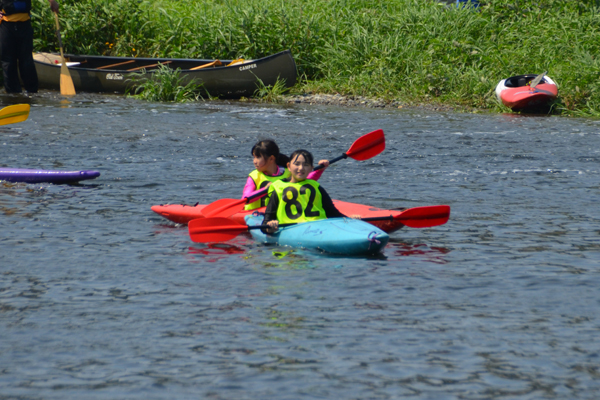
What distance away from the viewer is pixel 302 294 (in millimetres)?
4484

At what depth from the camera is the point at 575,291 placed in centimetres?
455

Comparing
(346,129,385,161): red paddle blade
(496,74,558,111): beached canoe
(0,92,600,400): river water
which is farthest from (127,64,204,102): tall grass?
(346,129,385,161): red paddle blade

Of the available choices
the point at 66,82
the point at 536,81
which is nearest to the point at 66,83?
the point at 66,82

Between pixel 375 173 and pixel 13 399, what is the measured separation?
599cm

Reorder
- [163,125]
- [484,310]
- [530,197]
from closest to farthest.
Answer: [484,310] < [530,197] < [163,125]

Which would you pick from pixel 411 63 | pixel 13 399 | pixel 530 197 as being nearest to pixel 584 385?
pixel 13 399

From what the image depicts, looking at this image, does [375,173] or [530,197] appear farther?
[375,173]

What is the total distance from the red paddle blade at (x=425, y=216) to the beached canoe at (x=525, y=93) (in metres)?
8.49

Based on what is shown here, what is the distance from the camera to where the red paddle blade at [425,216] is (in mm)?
5695

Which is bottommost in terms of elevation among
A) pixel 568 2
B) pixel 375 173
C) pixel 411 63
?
pixel 375 173

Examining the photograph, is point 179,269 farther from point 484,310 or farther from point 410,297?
point 484,310

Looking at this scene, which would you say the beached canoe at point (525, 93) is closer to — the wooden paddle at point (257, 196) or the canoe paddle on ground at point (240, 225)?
the wooden paddle at point (257, 196)

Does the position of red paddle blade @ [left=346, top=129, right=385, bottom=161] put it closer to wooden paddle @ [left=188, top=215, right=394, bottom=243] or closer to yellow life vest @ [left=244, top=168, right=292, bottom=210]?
yellow life vest @ [left=244, top=168, right=292, bottom=210]

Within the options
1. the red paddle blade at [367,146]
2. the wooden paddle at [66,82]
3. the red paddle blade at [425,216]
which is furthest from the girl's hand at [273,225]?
the wooden paddle at [66,82]
